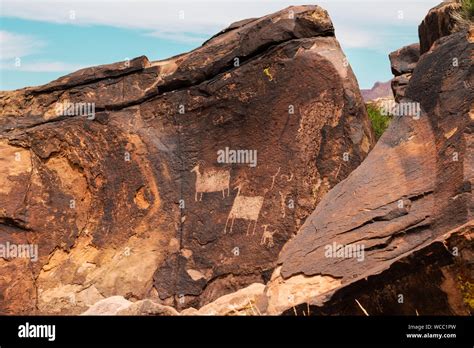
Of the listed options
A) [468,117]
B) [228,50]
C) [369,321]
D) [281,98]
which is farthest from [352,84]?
[369,321]

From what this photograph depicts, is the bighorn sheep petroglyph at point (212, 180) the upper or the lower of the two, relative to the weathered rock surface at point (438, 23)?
lower

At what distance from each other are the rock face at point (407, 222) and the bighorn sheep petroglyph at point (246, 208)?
6.58ft

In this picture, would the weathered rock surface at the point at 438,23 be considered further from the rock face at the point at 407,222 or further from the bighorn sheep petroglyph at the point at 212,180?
the bighorn sheep petroglyph at the point at 212,180

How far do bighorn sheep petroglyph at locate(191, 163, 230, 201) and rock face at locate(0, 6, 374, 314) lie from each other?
1cm

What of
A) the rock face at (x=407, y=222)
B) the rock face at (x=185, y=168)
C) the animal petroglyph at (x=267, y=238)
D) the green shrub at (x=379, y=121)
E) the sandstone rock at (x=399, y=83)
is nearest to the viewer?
the rock face at (x=407, y=222)

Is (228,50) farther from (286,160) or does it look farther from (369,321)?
(369,321)

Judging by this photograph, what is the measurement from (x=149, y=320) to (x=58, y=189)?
5.40 metres

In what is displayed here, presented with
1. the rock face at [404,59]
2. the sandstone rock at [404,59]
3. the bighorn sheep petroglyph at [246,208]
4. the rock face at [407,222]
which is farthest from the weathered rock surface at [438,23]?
the sandstone rock at [404,59]

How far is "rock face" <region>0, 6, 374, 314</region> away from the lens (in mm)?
10008

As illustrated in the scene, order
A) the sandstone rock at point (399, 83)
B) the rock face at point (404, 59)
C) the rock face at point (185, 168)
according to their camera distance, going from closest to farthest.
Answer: the rock face at point (185, 168) < the sandstone rock at point (399, 83) < the rock face at point (404, 59)

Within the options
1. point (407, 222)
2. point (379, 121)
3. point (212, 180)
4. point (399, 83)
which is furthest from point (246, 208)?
point (379, 121)

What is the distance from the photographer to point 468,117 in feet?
24.1

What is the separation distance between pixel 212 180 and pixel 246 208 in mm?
591

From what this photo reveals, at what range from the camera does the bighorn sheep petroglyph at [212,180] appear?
1038 cm
